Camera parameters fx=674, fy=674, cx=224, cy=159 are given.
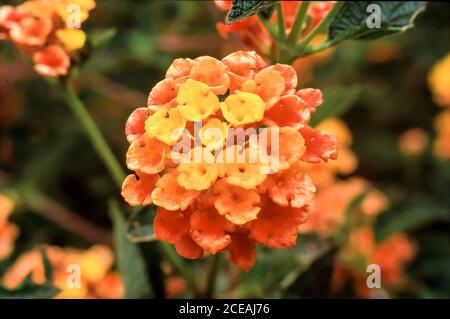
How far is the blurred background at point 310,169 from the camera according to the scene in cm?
132

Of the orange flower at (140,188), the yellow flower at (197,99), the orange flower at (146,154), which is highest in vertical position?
the yellow flower at (197,99)

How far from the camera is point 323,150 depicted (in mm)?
732

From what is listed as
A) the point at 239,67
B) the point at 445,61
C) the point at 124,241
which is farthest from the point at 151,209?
the point at 445,61

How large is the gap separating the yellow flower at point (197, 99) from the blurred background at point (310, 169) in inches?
17.7

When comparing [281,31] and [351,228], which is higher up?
[281,31]

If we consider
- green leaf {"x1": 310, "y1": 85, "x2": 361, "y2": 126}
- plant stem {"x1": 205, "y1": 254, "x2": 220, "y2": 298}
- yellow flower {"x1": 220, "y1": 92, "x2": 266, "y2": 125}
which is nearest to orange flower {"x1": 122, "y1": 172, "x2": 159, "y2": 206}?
yellow flower {"x1": 220, "y1": 92, "x2": 266, "y2": 125}

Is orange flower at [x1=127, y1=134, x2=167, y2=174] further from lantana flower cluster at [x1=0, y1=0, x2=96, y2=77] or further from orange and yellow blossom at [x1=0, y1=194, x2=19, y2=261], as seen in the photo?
orange and yellow blossom at [x1=0, y1=194, x2=19, y2=261]

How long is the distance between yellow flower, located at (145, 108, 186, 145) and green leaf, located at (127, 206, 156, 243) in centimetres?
20

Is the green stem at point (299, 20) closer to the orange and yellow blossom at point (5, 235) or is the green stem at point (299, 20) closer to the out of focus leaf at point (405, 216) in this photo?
the out of focus leaf at point (405, 216)

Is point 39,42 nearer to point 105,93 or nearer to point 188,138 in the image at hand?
point 188,138

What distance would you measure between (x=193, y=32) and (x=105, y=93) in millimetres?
275

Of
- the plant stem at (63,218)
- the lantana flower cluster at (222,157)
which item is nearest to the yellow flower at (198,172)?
the lantana flower cluster at (222,157)
